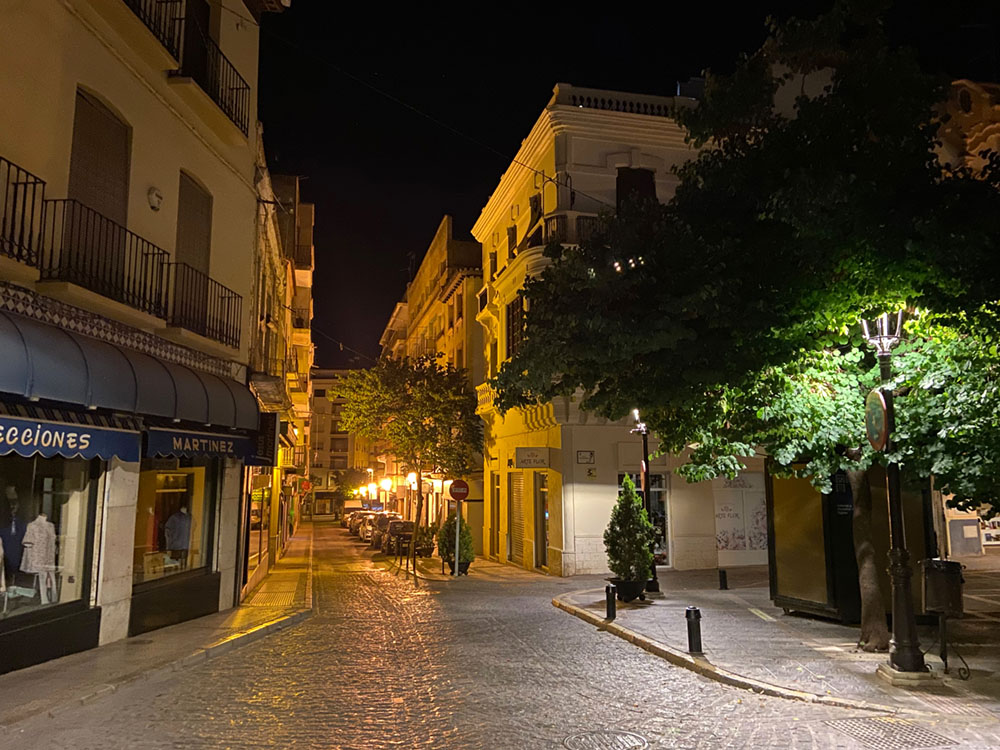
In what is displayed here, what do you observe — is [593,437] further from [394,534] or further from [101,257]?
[101,257]

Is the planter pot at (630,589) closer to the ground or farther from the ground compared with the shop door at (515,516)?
closer to the ground

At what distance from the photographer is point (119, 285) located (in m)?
11.2

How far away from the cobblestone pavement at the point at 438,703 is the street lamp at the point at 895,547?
4.82 feet

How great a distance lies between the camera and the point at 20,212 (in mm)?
9227

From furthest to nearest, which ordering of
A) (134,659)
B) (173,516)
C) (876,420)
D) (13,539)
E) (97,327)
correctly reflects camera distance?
1. (173,516)
2. (97,327)
3. (134,659)
4. (13,539)
5. (876,420)

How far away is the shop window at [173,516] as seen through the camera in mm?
12602

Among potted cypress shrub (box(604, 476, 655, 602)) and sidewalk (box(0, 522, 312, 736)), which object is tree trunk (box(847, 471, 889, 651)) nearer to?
potted cypress shrub (box(604, 476, 655, 602))

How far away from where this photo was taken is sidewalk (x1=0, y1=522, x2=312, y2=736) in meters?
8.05

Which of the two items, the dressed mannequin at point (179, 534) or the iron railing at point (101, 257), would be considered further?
the dressed mannequin at point (179, 534)

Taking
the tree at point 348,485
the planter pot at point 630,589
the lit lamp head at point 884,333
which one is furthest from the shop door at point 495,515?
the tree at point 348,485

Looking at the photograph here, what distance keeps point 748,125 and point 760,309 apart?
3129 mm

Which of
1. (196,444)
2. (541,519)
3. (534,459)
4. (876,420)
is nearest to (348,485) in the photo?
(541,519)

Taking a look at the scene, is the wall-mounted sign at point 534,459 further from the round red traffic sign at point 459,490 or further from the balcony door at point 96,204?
the balcony door at point 96,204

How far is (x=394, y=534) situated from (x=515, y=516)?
551cm
